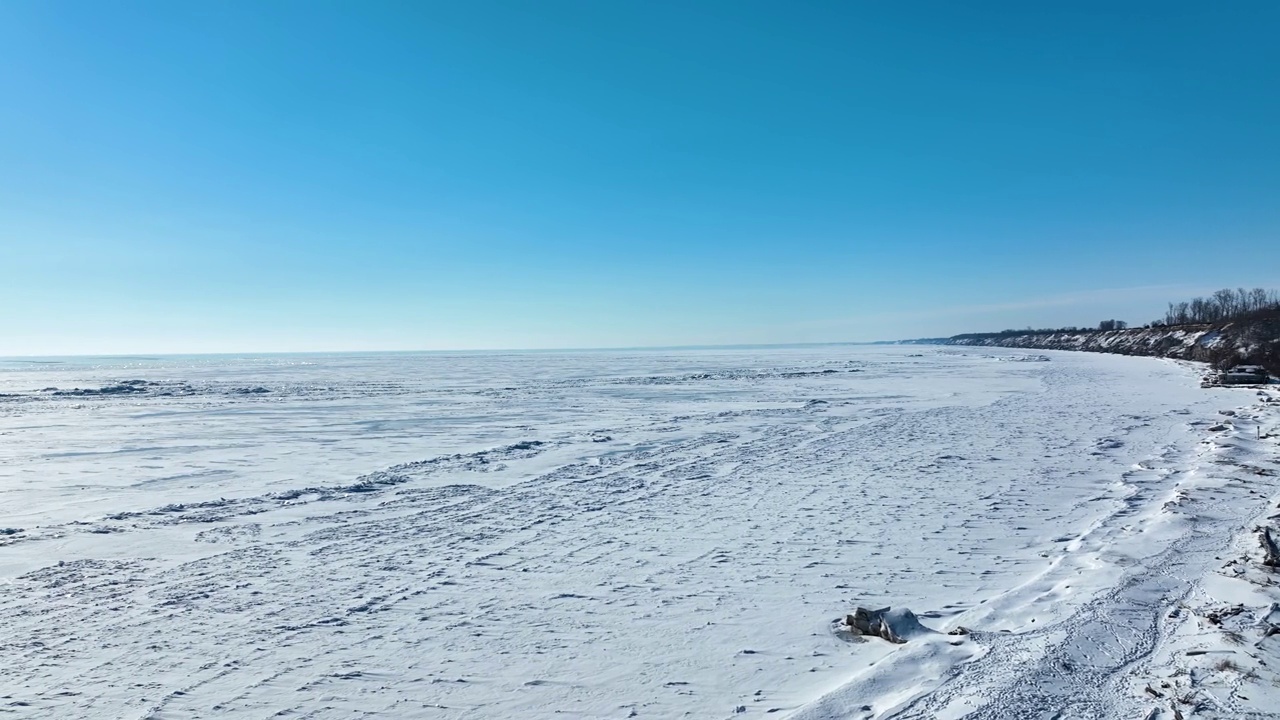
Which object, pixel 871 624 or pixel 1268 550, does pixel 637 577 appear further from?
pixel 1268 550

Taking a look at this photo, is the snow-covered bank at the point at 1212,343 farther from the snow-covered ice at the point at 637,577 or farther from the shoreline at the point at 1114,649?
the shoreline at the point at 1114,649

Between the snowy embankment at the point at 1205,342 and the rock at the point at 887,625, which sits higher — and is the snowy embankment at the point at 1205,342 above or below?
above

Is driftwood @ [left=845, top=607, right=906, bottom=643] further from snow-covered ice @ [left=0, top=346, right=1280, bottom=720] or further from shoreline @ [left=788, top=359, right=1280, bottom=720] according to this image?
shoreline @ [left=788, top=359, right=1280, bottom=720]

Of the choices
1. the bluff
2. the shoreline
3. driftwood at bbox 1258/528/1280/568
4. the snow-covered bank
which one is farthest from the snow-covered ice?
the snow-covered bank

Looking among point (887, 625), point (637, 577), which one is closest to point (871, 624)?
point (887, 625)

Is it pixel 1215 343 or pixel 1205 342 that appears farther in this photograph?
pixel 1205 342

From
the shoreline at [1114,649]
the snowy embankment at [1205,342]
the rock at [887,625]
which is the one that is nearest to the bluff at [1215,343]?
the snowy embankment at [1205,342]

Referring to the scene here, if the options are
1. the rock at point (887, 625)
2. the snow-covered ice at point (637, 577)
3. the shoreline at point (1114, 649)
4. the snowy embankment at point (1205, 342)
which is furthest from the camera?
the snowy embankment at point (1205, 342)
